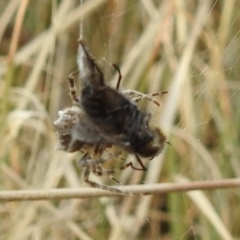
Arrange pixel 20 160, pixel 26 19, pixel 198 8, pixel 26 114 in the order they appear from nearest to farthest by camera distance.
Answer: pixel 26 114 → pixel 198 8 → pixel 20 160 → pixel 26 19

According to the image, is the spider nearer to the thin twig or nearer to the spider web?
the thin twig

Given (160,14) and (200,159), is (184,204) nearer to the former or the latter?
(200,159)

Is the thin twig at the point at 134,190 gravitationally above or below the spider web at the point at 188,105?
above

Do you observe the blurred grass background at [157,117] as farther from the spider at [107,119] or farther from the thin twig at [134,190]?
the spider at [107,119]

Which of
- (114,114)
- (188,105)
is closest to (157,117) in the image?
(188,105)

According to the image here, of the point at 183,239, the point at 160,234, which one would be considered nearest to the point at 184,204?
the point at 183,239

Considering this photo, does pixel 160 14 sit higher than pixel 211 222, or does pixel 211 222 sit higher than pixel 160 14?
pixel 160 14

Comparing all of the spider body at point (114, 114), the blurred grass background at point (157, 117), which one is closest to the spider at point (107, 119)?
the spider body at point (114, 114)
